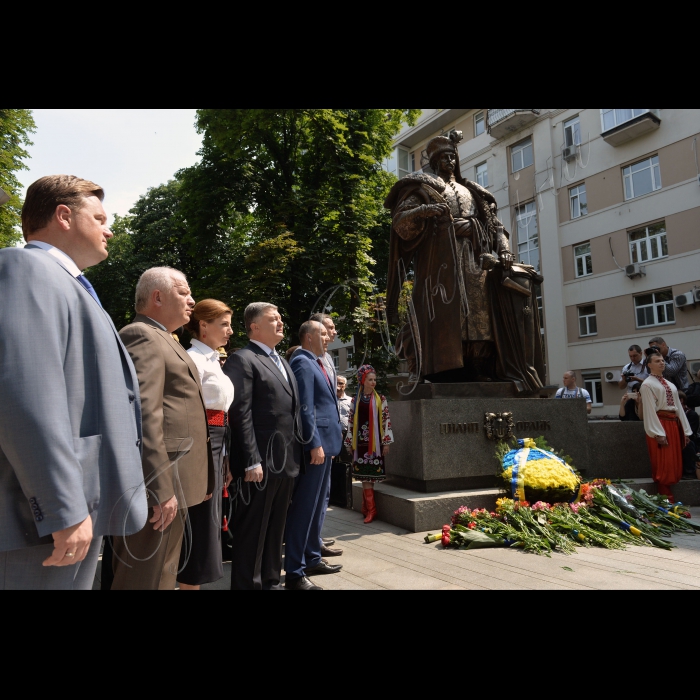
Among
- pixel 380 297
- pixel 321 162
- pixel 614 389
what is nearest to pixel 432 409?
pixel 380 297

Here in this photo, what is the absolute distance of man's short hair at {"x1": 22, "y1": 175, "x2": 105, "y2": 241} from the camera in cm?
204

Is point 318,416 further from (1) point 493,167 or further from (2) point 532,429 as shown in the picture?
(1) point 493,167

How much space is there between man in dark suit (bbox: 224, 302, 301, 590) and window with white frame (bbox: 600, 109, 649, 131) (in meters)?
20.7

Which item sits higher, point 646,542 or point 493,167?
point 493,167

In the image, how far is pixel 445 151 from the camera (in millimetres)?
7691

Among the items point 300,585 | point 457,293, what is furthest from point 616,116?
point 300,585

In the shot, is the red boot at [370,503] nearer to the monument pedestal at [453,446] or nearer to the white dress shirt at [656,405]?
the monument pedestal at [453,446]

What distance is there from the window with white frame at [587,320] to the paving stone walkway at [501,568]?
19332mm

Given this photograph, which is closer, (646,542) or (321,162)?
(646,542)

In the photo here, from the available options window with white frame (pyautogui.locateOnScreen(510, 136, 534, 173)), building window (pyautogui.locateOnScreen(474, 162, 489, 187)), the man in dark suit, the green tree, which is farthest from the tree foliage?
the man in dark suit

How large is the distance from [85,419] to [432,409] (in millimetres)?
4790

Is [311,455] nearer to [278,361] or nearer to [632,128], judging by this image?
[278,361]

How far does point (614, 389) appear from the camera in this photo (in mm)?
21781
